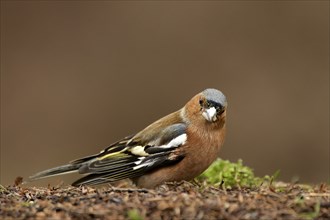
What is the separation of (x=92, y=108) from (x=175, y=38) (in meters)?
3.81

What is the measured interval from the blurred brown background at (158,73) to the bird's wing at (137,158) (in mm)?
7288

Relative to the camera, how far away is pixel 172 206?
500 centimetres

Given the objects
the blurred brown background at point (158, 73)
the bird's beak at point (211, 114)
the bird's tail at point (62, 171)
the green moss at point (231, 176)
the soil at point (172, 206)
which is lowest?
the soil at point (172, 206)

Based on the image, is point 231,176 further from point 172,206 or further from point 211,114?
point 172,206

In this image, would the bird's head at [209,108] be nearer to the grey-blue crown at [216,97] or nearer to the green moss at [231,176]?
the grey-blue crown at [216,97]

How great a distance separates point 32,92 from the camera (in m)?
18.4

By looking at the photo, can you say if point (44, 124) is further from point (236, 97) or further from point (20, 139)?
point (236, 97)

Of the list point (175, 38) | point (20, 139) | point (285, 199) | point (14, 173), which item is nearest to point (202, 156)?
point (285, 199)

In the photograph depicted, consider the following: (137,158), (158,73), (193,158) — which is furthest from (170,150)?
(158,73)

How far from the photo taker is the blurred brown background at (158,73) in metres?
16.3

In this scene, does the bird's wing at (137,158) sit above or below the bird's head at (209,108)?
below

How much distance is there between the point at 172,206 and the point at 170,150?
248 centimetres

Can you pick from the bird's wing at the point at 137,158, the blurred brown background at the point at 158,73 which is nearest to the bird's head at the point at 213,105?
the bird's wing at the point at 137,158

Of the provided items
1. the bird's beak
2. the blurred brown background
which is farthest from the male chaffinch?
the blurred brown background
